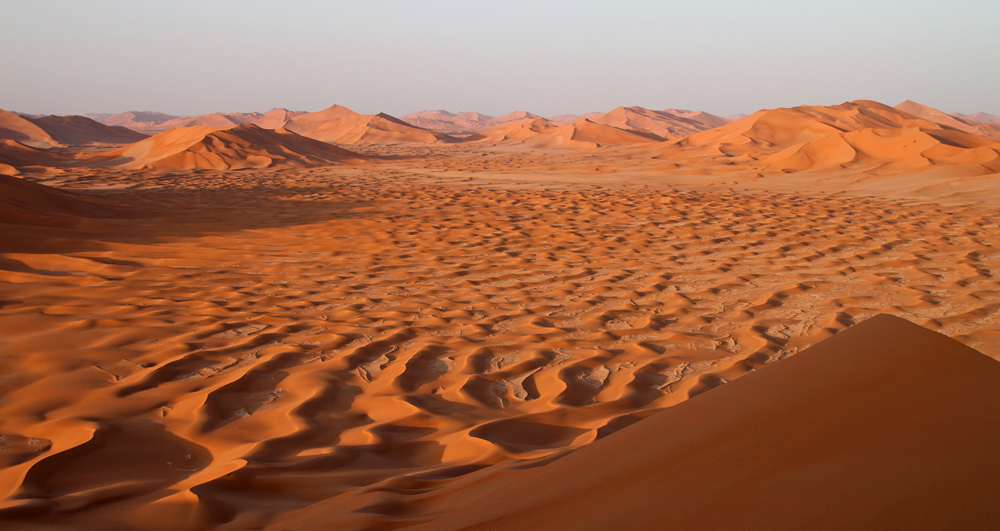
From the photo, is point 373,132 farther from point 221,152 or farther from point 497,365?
point 497,365

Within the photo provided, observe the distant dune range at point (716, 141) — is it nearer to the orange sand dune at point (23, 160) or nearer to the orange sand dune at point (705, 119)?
the orange sand dune at point (23, 160)

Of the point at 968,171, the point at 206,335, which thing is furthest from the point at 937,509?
the point at 968,171

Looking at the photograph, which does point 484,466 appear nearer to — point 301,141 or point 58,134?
point 301,141

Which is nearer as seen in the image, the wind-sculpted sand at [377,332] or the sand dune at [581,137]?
the wind-sculpted sand at [377,332]

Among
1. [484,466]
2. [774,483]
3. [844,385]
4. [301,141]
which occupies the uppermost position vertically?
[301,141]

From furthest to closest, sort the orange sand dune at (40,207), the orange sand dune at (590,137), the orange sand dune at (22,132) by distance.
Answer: the orange sand dune at (22,132)
the orange sand dune at (590,137)
the orange sand dune at (40,207)

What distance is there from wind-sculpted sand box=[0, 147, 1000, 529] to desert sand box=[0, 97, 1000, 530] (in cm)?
2

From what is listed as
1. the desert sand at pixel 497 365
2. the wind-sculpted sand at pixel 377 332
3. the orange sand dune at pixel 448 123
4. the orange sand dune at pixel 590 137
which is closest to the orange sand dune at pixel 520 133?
the orange sand dune at pixel 590 137

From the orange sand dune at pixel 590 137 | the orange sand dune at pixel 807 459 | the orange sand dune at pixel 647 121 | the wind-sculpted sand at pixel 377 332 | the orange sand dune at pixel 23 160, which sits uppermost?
the orange sand dune at pixel 647 121

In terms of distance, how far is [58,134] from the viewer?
36.9m

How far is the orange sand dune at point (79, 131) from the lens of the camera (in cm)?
3669

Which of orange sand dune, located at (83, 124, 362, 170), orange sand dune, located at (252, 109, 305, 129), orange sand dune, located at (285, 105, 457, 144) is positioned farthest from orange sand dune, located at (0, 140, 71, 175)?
orange sand dune, located at (252, 109, 305, 129)

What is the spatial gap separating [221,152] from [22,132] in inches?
942

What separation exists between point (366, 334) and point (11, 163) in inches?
695
